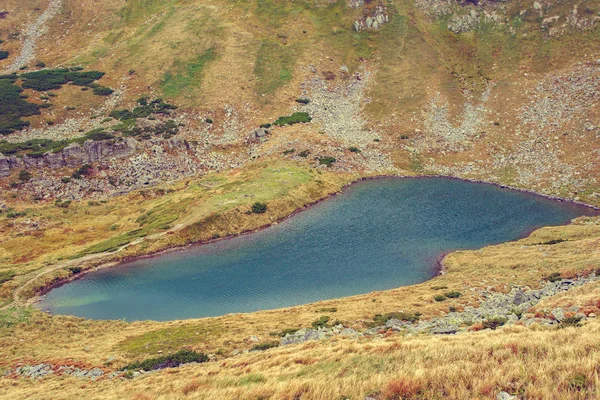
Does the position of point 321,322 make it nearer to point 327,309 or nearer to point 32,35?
point 327,309

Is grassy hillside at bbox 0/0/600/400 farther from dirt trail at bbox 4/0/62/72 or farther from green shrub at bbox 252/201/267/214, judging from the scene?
green shrub at bbox 252/201/267/214

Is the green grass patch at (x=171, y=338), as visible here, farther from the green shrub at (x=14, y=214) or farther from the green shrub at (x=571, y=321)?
the green shrub at (x=14, y=214)

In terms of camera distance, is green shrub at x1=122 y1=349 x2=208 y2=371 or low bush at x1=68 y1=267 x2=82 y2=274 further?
low bush at x1=68 y1=267 x2=82 y2=274

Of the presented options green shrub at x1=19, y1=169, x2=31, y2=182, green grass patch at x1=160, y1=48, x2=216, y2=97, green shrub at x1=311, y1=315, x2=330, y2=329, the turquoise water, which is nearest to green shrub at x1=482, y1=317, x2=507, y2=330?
green shrub at x1=311, y1=315, x2=330, y2=329

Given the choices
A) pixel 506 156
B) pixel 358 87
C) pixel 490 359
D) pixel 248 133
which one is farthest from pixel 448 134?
pixel 490 359

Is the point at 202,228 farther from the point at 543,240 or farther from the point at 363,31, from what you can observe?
the point at 363,31

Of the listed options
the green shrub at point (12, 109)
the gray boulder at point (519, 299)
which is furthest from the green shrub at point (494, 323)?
the green shrub at point (12, 109)
